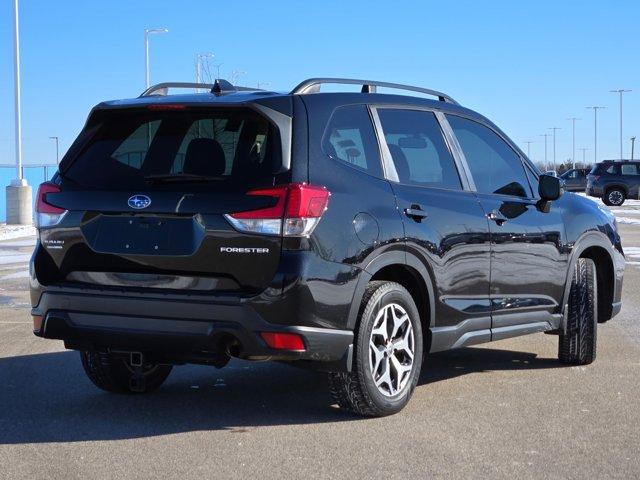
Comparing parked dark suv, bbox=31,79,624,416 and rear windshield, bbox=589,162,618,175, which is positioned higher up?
parked dark suv, bbox=31,79,624,416

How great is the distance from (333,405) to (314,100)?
70.2 inches

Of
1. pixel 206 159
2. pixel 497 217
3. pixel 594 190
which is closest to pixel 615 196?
pixel 594 190

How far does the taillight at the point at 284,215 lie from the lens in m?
5.64

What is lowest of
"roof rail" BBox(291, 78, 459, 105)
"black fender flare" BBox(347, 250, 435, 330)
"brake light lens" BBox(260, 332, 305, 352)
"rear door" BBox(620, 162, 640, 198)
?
"rear door" BBox(620, 162, 640, 198)

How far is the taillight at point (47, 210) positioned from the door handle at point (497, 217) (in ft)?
8.60

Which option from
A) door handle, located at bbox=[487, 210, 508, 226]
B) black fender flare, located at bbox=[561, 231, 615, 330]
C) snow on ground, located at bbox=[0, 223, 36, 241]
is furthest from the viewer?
snow on ground, located at bbox=[0, 223, 36, 241]

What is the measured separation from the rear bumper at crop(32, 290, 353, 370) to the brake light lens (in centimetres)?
2

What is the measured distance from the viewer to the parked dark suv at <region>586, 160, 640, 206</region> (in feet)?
159

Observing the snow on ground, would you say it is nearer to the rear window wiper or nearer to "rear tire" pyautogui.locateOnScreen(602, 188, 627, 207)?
the rear window wiper

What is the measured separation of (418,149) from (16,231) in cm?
2242

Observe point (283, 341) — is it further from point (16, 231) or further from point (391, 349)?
point (16, 231)

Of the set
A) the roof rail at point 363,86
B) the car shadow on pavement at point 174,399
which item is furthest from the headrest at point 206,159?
the car shadow on pavement at point 174,399

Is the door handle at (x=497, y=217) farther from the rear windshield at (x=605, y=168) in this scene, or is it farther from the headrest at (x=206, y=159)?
the rear windshield at (x=605, y=168)

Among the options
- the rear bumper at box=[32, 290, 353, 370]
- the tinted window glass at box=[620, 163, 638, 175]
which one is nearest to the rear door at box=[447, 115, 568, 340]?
the rear bumper at box=[32, 290, 353, 370]
